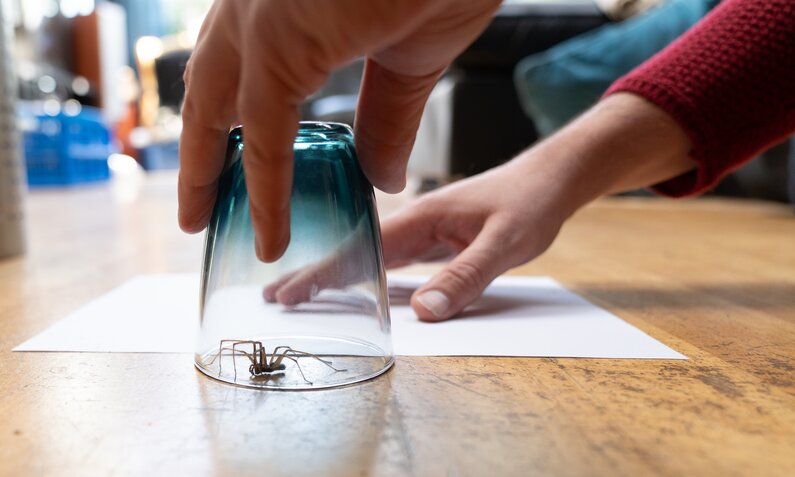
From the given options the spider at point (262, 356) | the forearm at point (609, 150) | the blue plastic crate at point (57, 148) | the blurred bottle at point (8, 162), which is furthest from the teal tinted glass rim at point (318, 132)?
the blue plastic crate at point (57, 148)

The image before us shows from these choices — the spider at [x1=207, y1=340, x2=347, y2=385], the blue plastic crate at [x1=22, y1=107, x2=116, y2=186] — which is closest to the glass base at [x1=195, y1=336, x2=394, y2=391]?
the spider at [x1=207, y1=340, x2=347, y2=385]

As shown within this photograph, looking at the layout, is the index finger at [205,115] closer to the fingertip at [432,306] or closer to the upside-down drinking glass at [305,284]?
the upside-down drinking glass at [305,284]

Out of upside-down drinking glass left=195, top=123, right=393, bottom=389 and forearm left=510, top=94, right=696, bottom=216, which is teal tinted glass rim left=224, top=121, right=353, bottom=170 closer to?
upside-down drinking glass left=195, top=123, right=393, bottom=389

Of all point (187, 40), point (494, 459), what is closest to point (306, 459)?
point (494, 459)

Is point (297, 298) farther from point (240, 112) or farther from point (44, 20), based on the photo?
point (44, 20)

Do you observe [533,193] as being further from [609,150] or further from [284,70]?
[284,70]

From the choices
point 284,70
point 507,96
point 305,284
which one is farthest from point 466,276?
point 507,96
